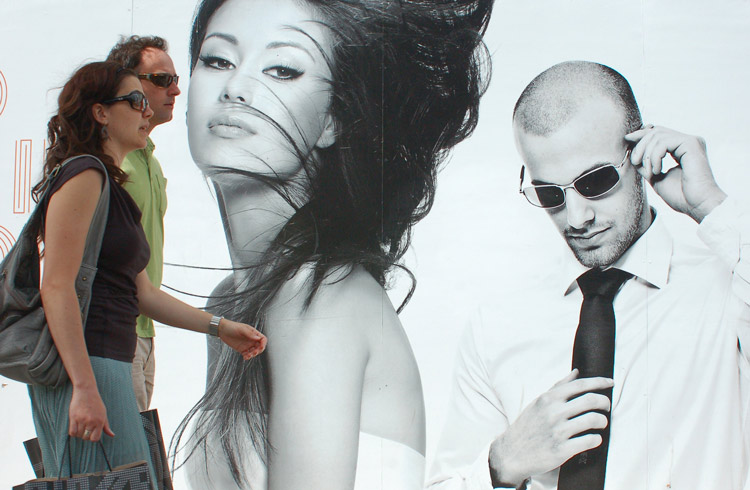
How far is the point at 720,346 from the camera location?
242 cm

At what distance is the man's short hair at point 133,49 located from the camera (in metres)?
2.60

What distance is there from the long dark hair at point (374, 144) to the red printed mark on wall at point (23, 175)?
3.27ft

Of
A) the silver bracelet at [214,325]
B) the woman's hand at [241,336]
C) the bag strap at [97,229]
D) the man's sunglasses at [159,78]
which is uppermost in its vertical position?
the man's sunglasses at [159,78]

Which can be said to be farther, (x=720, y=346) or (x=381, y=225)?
(x=381, y=225)

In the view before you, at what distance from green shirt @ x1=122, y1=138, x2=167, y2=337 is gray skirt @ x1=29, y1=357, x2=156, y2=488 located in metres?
0.92

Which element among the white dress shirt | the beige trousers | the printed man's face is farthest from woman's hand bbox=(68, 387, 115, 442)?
the printed man's face

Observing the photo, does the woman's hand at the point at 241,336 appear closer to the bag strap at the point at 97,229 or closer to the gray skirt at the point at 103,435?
the gray skirt at the point at 103,435

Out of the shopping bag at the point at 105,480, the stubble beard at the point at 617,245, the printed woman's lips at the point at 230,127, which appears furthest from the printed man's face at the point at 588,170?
the shopping bag at the point at 105,480

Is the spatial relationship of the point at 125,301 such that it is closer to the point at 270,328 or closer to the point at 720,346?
the point at 270,328

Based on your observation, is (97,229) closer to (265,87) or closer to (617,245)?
(265,87)

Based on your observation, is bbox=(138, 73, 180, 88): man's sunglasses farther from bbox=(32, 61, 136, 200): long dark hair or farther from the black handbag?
the black handbag

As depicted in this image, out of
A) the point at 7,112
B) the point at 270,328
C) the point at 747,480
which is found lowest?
the point at 747,480

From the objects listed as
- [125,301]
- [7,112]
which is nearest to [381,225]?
[125,301]

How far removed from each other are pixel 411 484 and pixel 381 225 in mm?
880
